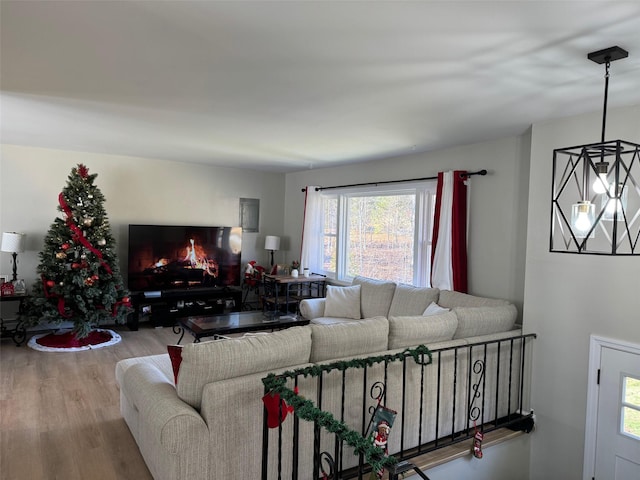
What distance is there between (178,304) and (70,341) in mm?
1450

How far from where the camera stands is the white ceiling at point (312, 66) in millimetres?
1831

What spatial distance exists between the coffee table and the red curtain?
166 cm

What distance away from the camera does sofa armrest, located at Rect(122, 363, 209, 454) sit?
6.82 ft

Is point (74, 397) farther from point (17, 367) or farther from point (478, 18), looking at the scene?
point (478, 18)

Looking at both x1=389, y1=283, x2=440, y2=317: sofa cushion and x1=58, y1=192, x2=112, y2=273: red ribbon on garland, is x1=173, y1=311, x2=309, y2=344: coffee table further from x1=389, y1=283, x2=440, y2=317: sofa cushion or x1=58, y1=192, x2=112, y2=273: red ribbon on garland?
x1=58, y1=192, x2=112, y2=273: red ribbon on garland

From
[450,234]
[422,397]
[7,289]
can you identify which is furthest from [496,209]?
[7,289]

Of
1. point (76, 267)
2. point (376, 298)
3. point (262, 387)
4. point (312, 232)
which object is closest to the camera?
point (262, 387)

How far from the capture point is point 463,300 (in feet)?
13.9

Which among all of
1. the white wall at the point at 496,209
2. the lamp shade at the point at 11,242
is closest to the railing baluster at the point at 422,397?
the white wall at the point at 496,209

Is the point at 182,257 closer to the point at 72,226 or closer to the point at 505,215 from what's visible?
the point at 72,226

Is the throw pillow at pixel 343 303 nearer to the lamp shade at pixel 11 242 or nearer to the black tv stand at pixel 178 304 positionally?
the black tv stand at pixel 178 304

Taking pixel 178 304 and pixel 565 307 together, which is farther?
pixel 178 304

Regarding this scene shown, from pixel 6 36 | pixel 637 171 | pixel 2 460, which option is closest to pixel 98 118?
pixel 6 36

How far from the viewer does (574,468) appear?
3234 millimetres
